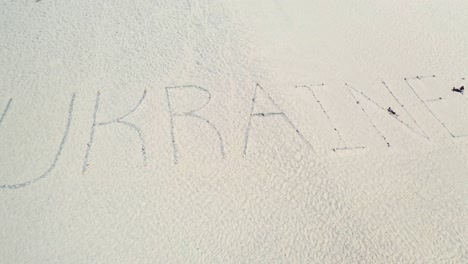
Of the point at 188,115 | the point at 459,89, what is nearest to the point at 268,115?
the point at 188,115

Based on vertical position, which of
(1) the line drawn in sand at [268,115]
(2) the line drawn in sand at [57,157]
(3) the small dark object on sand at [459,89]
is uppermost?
(3) the small dark object on sand at [459,89]

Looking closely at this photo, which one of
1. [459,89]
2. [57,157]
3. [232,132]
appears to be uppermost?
[459,89]

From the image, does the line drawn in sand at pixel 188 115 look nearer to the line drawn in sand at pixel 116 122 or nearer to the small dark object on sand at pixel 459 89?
the line drawn in sand at pixel 116 122

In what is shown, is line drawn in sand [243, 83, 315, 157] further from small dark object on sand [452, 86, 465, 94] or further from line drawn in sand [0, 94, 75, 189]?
small dark object on sand [452, 86, 465, 94]

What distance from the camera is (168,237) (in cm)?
286

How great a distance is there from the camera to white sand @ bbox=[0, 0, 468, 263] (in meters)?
2.89

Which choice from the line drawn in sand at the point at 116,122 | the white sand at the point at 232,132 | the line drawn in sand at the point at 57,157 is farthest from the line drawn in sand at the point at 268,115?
the line drawn in sand at the point at 57,157

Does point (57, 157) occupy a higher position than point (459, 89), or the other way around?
point (459, 89)

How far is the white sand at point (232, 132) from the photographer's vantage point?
289 cm

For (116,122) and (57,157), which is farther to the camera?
(116,122)

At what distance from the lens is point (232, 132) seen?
352 centimetres

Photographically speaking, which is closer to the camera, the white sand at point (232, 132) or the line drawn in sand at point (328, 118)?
the white sand at point (232, 132)

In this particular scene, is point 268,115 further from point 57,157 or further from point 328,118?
point 57,157

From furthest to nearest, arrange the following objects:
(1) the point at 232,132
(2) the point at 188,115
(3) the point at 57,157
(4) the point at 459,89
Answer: (4) the point at 459,89 < (2) the point at 188,115 < (1) the point at 232,132 < (3) the point at 57,157
